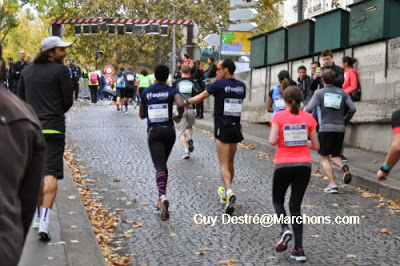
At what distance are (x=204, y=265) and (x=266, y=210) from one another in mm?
2678

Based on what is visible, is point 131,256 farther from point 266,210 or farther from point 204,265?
point 266,210

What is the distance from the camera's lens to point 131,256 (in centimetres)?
661

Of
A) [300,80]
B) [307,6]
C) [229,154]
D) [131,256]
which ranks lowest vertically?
[131,256]

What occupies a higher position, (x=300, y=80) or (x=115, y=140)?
(x=300, y=80)

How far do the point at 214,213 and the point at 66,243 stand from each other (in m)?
2.52

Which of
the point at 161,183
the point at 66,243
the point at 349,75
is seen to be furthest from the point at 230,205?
the point at 349,75

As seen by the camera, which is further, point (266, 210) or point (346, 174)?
point (346, 174)

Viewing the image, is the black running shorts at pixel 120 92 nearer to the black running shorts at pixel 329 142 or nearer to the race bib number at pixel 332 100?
the black running shorts at pixel 329 142

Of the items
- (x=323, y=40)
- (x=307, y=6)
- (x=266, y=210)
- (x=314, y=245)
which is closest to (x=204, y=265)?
(x=314, y=245)

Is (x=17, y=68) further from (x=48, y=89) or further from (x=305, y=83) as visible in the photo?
(x=48, y=89)

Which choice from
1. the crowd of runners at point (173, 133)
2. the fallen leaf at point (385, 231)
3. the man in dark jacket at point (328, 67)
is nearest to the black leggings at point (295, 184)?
the crowd of runners at point (173, 133)

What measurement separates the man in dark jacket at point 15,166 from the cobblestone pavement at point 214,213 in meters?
4.05

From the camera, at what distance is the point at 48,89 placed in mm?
6820

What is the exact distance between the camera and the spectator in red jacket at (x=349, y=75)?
14070 millimetres
